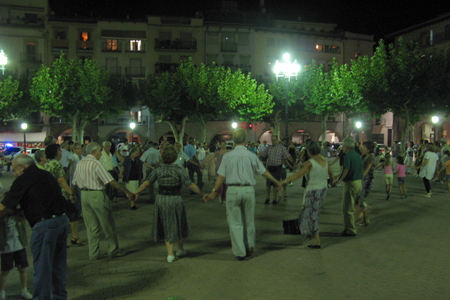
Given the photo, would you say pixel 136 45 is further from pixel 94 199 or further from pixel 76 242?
pixel 94 199

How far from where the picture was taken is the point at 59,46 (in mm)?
48875

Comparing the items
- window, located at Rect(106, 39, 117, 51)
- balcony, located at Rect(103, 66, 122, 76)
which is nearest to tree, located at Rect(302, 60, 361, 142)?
balcony, located at Rect(103, 66, 122, 76)

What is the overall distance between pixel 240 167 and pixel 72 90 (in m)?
34.3

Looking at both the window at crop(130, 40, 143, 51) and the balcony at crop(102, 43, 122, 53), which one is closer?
the balcony at crop(102, 43, 122, 53)

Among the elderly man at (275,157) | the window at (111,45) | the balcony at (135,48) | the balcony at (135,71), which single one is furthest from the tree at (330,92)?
the elderly man at (275,157)

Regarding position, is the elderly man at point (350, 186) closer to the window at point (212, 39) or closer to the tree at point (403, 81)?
the tree at point (403, 81)

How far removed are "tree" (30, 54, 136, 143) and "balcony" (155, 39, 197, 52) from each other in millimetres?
12017

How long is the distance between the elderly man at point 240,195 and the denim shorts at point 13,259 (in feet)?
9.22

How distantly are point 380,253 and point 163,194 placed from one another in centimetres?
372

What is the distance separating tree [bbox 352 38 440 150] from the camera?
96.6 feet

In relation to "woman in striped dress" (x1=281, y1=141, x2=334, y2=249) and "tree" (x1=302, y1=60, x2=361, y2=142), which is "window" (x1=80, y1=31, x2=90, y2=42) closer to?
"tree" (x1=302, y1=60, x2=361, y2=142)

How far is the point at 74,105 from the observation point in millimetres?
38156

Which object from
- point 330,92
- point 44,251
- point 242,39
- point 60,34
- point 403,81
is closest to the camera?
point 44,251

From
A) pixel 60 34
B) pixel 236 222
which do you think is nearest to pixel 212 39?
pixel 60 34
